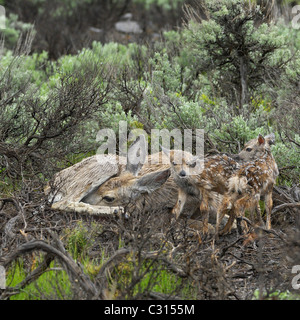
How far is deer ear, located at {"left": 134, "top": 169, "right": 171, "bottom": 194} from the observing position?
683 centimetres

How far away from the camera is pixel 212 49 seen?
33.3 feet

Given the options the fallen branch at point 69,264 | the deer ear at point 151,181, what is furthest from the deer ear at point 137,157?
the fallen branch at point 69,264

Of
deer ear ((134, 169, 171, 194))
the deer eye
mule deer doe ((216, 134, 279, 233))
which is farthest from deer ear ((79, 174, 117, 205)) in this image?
mule deer doe ((216, 134, 279, 233))

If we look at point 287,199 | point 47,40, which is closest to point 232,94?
point 287,199

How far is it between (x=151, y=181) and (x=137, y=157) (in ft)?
1.44

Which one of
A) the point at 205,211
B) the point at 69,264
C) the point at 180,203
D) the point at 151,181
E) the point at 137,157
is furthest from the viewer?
the point at 137,157

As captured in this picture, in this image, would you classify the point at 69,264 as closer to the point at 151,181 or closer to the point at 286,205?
the point at 151,181

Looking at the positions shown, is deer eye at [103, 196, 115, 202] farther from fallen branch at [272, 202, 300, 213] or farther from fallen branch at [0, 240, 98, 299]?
fallen branch at [0, 240, 98, 299]

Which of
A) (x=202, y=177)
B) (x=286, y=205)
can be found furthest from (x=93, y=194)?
(x=286, y=205)

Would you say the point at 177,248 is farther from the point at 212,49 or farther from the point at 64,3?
the point at 64,3

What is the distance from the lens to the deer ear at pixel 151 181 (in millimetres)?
6832

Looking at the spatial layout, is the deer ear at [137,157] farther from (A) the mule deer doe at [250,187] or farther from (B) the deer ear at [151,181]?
(A) the mule deer doe at [250,187]

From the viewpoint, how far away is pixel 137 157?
7184mm

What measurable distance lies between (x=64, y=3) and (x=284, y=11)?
9312 mm
